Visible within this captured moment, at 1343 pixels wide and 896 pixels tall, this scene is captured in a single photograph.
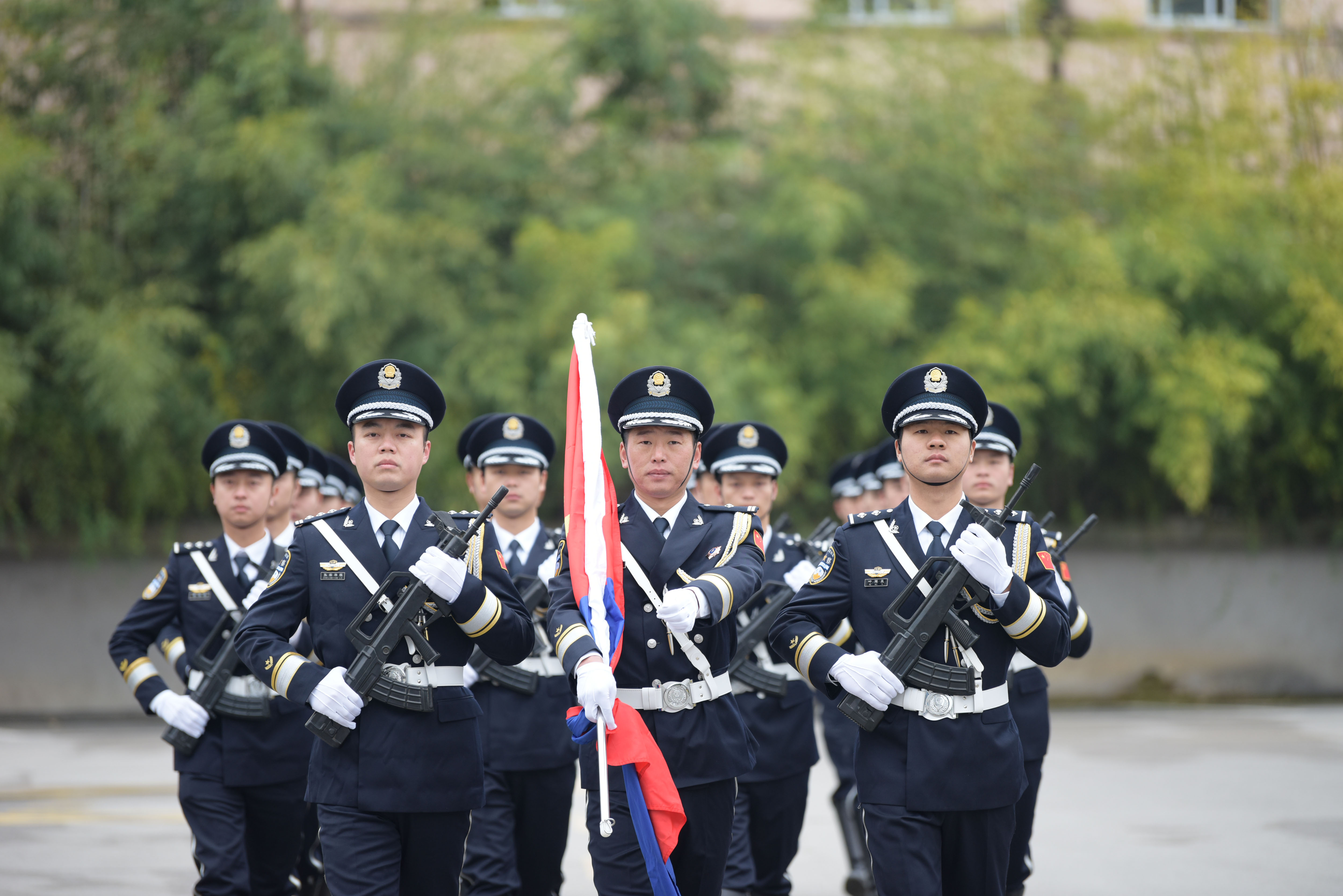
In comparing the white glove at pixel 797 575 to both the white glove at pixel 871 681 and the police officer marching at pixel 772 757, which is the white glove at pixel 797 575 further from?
the white glove at pixel 871 681

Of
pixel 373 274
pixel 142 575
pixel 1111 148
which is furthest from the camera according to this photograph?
pixel 1111 148

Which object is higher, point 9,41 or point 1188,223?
point 9,41

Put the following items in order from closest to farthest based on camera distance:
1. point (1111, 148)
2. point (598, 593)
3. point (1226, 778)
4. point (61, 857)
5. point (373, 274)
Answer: point (598, 593) → point (61, 857) → point (1226, 778) → point (373, 274) → point (1111, 148)

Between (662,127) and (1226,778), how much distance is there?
7.34 metres

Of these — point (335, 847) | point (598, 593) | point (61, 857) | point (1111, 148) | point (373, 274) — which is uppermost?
point (1111, 148)

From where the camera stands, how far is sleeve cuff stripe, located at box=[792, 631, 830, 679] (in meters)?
3.94

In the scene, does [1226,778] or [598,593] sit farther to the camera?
[1226,778]

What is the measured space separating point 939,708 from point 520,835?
2.29 m

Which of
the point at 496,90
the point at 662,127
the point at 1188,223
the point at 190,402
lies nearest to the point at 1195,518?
the point at 1188,223

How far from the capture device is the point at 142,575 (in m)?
12.6

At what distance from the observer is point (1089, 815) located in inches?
332

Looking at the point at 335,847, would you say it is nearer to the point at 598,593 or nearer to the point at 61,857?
the point at 598,593

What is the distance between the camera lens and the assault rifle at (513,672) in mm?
5488

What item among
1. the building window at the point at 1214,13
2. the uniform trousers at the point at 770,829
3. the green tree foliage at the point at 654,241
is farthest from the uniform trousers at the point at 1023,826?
the building window at the point at 1214,13
